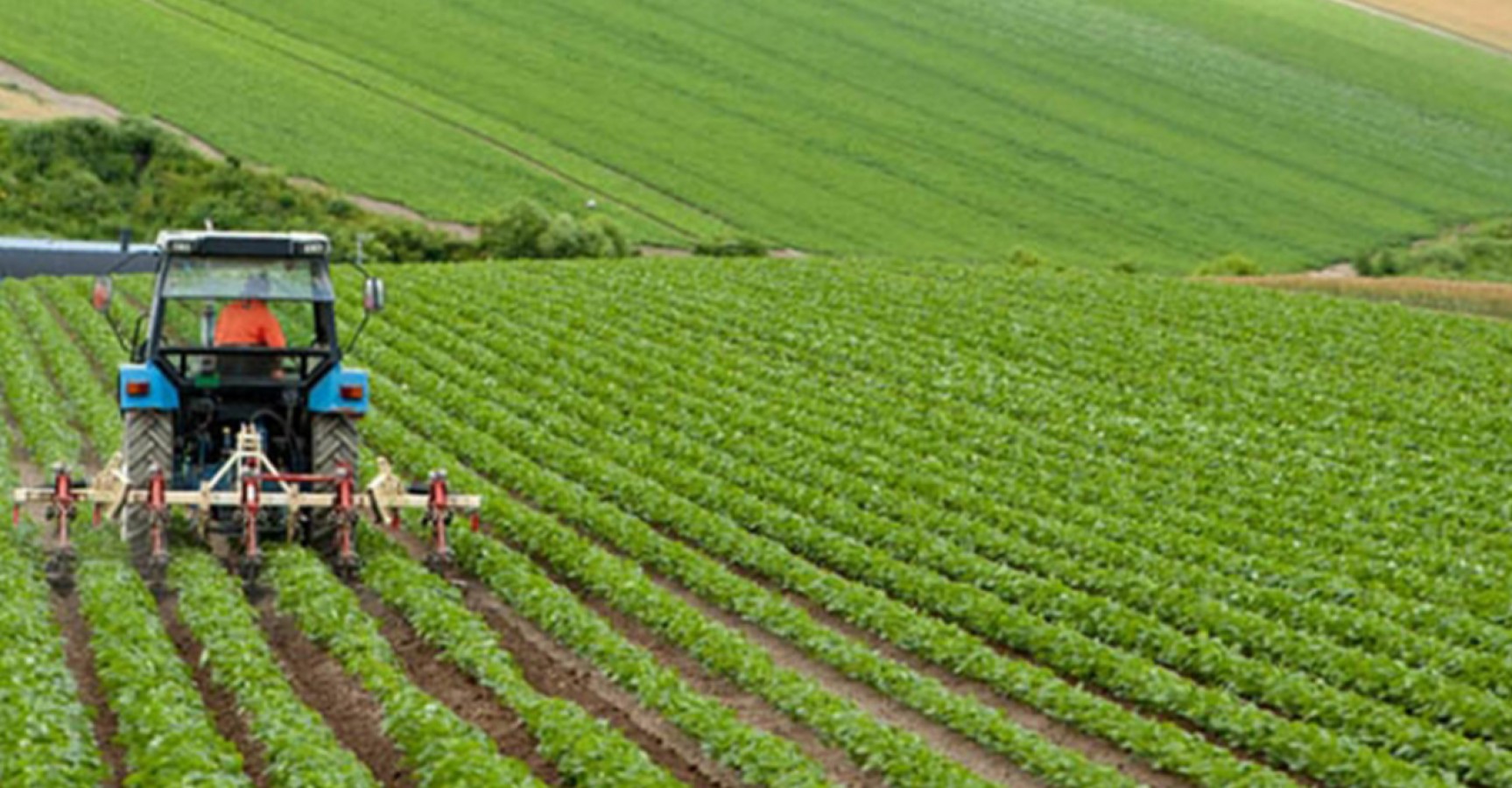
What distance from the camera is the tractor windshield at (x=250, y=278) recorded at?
19281mm

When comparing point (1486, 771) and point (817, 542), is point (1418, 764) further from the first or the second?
point (817, 542)

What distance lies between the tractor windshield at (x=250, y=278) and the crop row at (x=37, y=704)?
3.27 meters

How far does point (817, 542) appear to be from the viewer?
20922 mm

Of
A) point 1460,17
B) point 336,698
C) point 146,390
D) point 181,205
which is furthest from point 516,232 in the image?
point 1460,17

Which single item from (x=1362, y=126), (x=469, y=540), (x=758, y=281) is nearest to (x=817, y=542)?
(x=469, y=540)

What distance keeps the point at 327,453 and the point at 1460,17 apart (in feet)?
264

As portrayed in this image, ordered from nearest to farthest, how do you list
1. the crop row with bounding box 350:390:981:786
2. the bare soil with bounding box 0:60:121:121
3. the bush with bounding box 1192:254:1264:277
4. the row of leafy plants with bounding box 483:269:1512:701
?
the crop row with bounding box 350:390:981:786, the row of leafy plants with bounding box 483:269:1512:701, the bush with bounding box 1192:254:1264:277, the bare soil with bounding box 0:60:121:121

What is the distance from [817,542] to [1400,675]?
618cm

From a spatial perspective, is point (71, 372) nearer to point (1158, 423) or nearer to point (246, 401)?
point (246, 401)

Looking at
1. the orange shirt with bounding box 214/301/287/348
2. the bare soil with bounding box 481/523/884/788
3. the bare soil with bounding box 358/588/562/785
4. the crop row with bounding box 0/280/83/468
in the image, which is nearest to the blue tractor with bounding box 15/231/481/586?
the orange shirt with bounding box 214/301/287/348

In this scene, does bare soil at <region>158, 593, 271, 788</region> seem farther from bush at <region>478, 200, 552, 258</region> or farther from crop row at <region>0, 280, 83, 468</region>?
bush at <region>478, 200, 552, 258</region>

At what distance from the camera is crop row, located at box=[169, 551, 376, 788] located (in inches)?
502

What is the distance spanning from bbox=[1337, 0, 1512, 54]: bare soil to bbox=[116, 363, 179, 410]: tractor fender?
252ft

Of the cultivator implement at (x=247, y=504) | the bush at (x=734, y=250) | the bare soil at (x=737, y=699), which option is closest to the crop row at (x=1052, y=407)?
the bare soil at (x=737, y=699)
